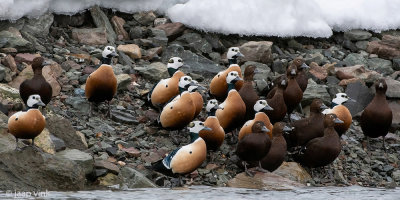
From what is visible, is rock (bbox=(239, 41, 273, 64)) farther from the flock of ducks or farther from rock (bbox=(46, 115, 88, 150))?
rock (bbox=(46, 115, 88, 150))

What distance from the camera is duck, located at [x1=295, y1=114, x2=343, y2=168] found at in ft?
34.4

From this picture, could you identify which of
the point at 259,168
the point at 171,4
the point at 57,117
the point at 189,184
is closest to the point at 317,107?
the point at 259,168

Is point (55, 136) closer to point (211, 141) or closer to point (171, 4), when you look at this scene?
point (211, 141)

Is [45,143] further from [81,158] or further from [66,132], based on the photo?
[81,158]

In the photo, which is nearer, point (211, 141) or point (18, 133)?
point (18, 133)

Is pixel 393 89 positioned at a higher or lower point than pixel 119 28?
lower

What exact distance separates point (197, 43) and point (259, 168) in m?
4.40

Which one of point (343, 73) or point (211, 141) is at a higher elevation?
point (343, 73)

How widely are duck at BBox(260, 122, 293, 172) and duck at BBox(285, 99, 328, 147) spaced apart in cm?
63

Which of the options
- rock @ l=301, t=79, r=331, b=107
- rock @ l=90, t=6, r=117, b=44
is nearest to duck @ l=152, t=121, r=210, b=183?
rock @ l=301, t=79, r=331, b=107

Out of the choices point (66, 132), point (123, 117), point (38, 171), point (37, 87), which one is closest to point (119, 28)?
point (123, 117)

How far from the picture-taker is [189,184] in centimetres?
969

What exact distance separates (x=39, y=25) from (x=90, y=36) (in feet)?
3.00

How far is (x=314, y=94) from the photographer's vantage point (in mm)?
12578
